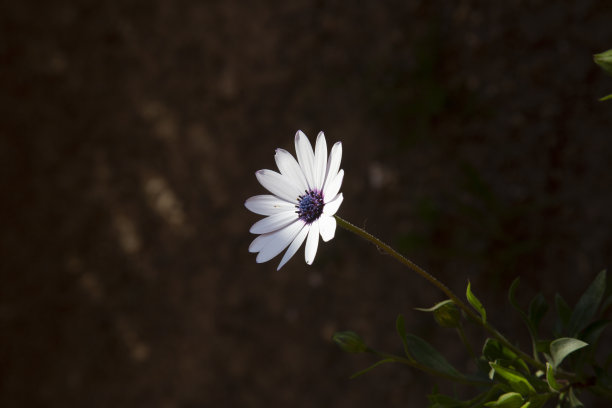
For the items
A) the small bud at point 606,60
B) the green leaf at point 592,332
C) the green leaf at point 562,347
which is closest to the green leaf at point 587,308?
the green leaf at point 592,332

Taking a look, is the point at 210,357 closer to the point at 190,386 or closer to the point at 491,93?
the point at 190,386

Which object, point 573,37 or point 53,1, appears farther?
point 53,1

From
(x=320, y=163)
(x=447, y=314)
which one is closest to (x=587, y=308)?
(x=447, y=314)

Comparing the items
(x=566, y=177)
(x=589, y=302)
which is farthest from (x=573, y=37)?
(x=589, y=302)

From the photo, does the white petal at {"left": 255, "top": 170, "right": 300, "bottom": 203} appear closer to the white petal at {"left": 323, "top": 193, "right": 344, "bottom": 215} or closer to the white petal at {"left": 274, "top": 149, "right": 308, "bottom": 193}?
the white petal at {"left": 274, "top": 149, "right": 308, "bottom": 193}

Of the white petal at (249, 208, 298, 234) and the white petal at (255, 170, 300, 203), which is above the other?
the white petal at (255, 170, 300, 203)

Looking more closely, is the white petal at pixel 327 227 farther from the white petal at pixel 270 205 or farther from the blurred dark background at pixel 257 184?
the blurred dark background at pixel 257 184

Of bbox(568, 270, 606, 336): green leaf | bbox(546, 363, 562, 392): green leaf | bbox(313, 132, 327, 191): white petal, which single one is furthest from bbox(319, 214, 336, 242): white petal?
bbox(568, 270, 606, 336): green leaf
